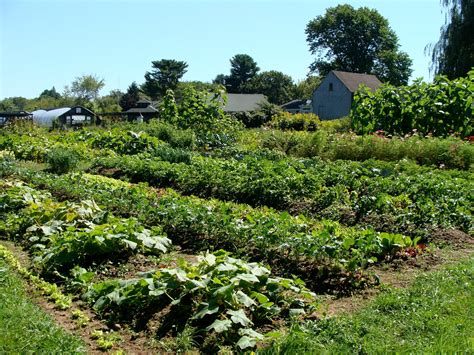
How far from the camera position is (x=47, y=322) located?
3920 millimetres

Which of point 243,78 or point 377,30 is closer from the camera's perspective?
point 377,30

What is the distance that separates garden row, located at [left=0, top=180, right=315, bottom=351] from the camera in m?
3.91

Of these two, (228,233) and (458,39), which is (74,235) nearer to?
(228,233)

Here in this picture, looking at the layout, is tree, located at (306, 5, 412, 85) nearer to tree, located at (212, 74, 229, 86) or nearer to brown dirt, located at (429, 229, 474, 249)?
tree, located at (212, 74, 229, 86)

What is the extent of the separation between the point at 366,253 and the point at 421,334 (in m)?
1.55

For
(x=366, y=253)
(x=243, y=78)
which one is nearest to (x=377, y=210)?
(x=366, y=253)

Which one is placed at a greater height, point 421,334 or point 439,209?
point 439,209

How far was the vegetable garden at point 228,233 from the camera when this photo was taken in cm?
417

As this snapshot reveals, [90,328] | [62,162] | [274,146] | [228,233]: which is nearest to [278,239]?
[228,233]

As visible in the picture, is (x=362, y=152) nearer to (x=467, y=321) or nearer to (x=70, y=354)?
(x=467, y=321)

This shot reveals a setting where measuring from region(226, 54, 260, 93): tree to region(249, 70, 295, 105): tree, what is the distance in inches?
466

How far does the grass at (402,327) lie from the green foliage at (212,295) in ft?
1.36

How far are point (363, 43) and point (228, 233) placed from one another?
6623 centimetres

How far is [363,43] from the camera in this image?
66.9 m
